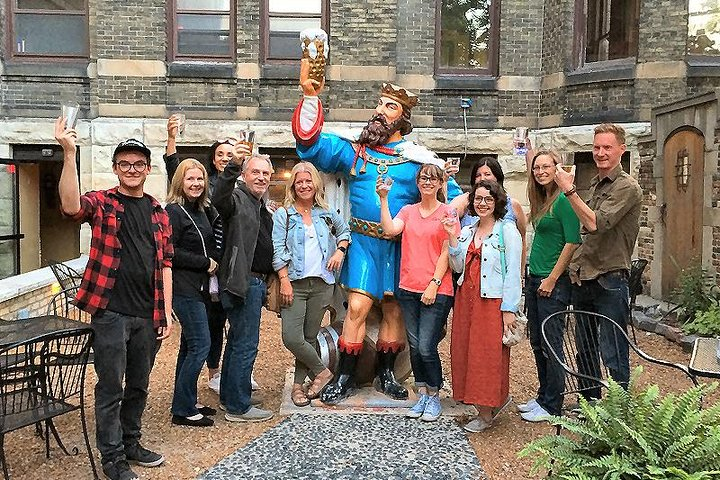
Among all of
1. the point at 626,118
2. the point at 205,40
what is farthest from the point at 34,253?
the point at 626,118

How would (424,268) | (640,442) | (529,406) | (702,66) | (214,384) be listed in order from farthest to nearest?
(702,66) < (214,384) < (529,406) < (424,268) < (640,442)

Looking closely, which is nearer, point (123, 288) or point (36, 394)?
point (123, 288)

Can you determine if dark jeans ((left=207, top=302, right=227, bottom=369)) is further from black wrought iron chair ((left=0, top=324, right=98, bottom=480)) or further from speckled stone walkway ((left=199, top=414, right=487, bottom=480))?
black wrought iron chair ((left=0, top=324, right=98, bottom=480))

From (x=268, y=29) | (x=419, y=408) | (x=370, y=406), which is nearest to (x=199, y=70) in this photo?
(x=268, y=29)

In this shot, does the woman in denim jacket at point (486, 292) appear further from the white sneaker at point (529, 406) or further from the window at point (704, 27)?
the window at point (704, 27)

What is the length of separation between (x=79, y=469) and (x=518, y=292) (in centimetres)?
289

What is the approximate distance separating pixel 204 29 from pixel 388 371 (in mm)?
7284

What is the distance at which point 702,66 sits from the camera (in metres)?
9.45

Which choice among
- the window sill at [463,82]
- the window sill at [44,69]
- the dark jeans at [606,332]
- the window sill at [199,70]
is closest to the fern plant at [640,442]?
the dark jeans at [606,332]

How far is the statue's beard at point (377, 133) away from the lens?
4.66m

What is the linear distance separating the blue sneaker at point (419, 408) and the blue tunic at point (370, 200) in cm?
77

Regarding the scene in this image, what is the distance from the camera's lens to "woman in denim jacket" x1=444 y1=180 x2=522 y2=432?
4234 mm

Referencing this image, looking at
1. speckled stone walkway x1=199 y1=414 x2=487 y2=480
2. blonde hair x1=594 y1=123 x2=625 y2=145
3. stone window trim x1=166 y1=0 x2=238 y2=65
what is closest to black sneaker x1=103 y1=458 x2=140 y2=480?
speckled stone walkway x1=199 y1=414 x2=487 y2=480

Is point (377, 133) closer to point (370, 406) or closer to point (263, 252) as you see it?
point (263, 252)
